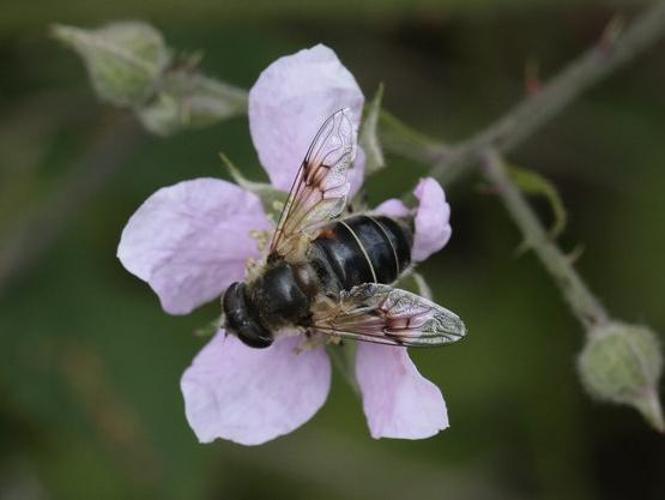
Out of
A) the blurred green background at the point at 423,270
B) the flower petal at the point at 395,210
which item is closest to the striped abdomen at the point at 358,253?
the flower petal at the point at 395,210

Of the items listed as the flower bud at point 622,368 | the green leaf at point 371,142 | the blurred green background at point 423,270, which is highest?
the green leaf at point 371,142

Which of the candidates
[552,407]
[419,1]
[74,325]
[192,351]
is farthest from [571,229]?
[74,325]

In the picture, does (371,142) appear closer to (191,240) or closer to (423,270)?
(191,240)

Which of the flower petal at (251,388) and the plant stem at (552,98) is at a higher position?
the plant stem at (552,98)

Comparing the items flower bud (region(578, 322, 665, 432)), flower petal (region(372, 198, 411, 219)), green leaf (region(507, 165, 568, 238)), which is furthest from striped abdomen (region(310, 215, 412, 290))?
flower bud (region(578, 322, 665, 432))

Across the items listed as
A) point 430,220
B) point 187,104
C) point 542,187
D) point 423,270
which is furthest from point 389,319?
point 423,270

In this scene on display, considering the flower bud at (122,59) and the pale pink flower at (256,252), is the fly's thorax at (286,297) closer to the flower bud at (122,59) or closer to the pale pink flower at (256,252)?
the pale pink flower at (256,252)

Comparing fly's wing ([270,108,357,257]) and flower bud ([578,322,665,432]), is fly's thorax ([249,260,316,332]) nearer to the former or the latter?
fly's wing ([270,108,357,257])
